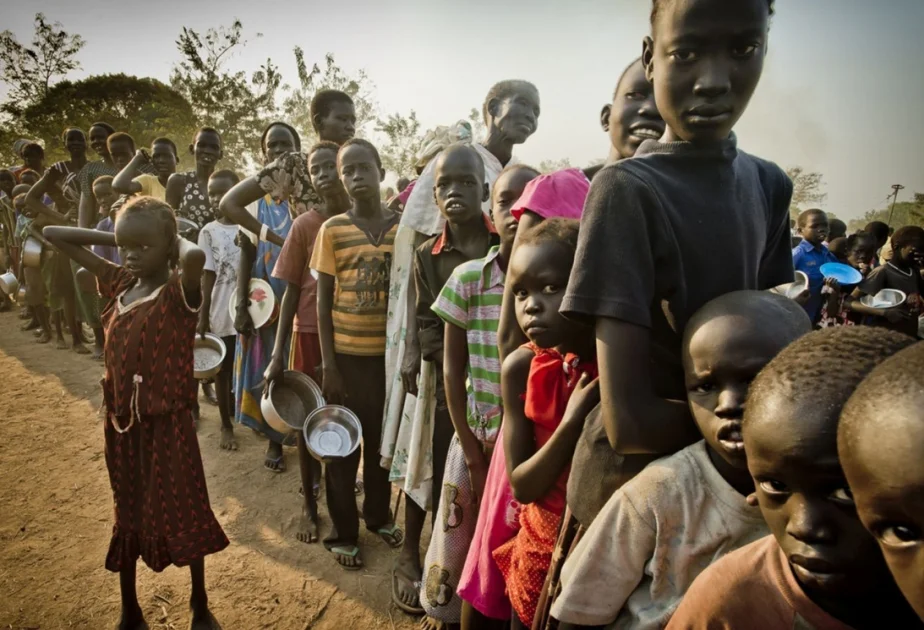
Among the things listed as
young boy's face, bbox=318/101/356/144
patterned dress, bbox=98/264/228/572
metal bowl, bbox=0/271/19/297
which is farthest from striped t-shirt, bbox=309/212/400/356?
metal bowl, bbox=0/271/19/297

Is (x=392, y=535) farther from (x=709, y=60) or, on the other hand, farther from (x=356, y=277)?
(x=709, y=60)

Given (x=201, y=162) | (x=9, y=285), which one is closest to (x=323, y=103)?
(x=201, y=162)

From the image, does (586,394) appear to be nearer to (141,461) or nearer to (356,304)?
(356,304)

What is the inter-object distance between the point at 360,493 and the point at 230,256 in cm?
219

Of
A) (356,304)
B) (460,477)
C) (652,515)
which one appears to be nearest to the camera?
(652,515)

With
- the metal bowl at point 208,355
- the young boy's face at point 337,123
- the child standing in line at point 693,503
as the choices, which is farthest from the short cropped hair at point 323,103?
the child standing in line at point 693,503

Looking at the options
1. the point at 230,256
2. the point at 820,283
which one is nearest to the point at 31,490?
the point at 230,256

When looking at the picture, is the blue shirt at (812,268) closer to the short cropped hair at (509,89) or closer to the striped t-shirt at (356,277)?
the short cropped hair at (509,89)

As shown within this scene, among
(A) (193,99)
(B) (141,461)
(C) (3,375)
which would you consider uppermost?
(A) (193,99)

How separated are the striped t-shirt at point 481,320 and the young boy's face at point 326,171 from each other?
1.37 metres

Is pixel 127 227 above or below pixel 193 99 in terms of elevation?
below

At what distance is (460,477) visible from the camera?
7.00 ft

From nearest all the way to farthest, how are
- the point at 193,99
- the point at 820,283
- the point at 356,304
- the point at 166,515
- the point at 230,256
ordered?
the point at 166,515
the point at 356,304
the point at 230,256
the point at 820,283
the point at 193,99

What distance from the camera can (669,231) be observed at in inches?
38.4
